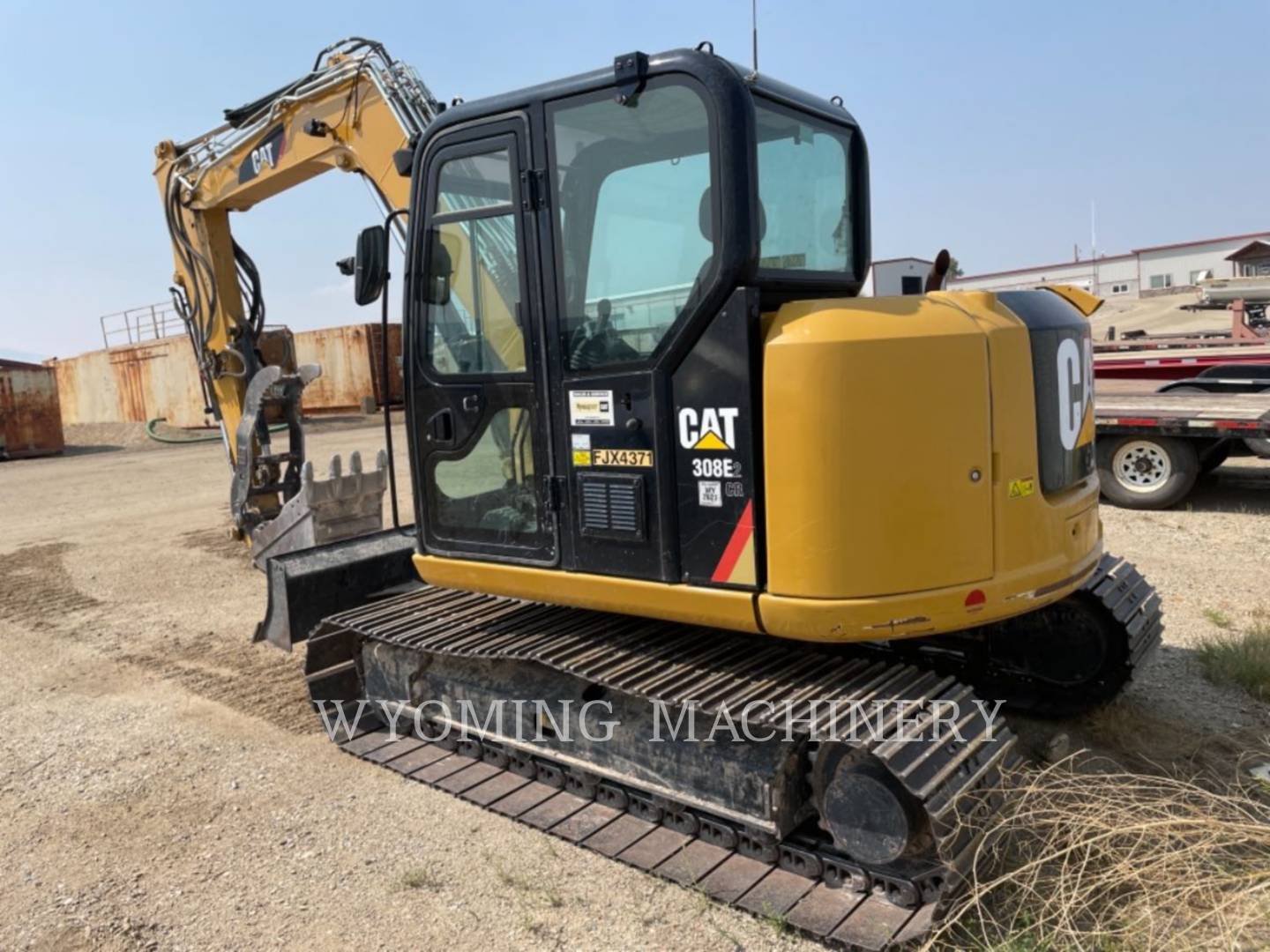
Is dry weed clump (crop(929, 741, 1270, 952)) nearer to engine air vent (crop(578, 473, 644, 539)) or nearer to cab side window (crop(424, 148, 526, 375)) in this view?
engine air vent (crop(578, 473, 644, 539))

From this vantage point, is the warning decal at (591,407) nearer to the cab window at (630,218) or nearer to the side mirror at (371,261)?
the cab window at (630,218)

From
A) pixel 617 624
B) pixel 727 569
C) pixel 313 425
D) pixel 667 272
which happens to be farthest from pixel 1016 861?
pixel 313 425

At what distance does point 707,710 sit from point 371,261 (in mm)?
2190

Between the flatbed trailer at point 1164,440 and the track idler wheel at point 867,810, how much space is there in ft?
23.3

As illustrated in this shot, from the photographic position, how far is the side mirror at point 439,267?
3.97 m

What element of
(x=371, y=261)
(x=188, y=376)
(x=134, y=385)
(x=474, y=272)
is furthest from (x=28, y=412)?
(x=474, y=272)

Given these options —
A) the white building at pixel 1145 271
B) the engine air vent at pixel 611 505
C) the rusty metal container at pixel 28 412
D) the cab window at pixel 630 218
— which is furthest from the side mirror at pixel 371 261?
the white building at pixel 1145 271

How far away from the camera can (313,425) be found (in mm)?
23844

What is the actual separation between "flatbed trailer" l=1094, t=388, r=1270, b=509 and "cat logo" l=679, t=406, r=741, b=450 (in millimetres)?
7234

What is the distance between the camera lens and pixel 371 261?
392 centimetres

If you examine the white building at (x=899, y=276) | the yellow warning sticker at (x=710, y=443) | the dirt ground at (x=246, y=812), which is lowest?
the dirt ground at (x=246, y=812)

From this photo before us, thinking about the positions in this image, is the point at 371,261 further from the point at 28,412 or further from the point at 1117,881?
the point at 28,412

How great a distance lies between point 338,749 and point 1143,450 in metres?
7.85

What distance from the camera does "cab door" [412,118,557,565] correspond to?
12.2 ft
